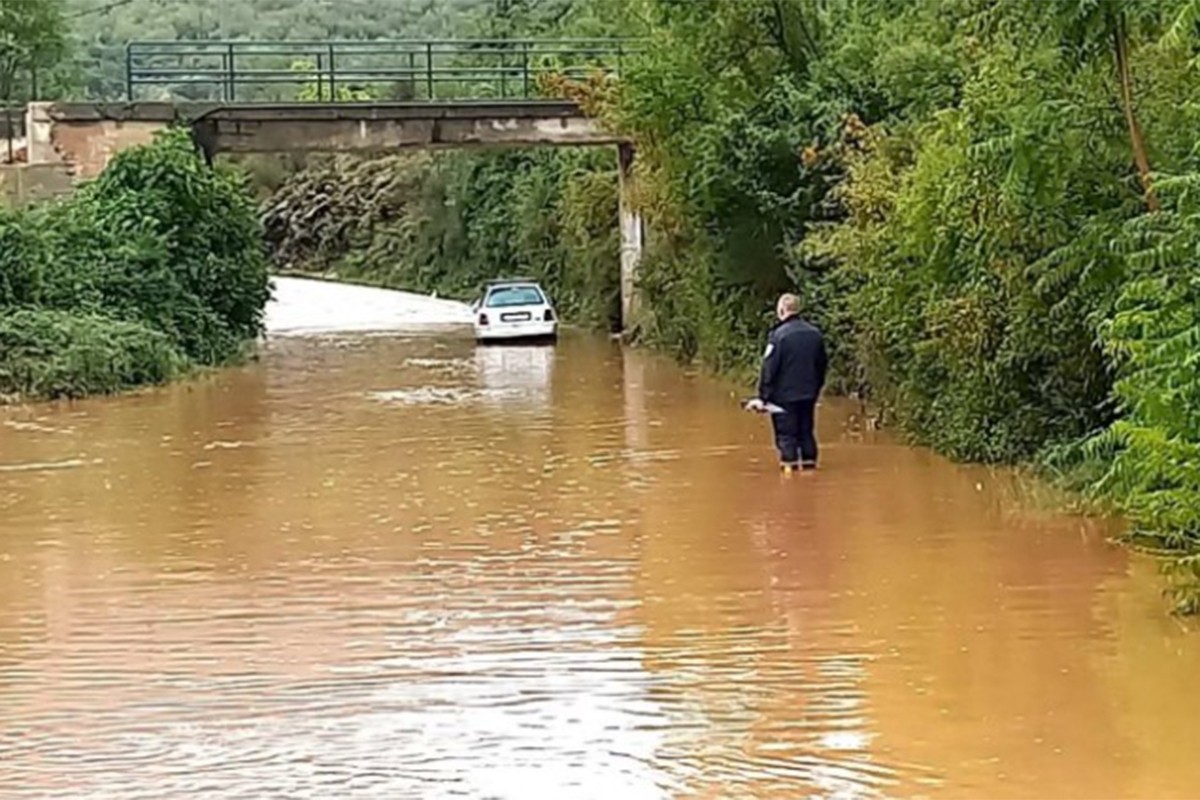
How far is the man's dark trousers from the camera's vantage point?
62.1 feet

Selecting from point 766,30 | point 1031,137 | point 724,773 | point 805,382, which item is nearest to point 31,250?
point 766,30

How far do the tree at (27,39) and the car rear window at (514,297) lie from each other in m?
21.8

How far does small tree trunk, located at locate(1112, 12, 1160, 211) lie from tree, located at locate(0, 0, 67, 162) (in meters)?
49.3

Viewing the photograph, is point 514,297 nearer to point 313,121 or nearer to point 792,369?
point 313,121

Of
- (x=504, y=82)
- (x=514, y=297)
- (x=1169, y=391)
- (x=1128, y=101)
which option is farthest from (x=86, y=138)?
(x=1169, y=391)

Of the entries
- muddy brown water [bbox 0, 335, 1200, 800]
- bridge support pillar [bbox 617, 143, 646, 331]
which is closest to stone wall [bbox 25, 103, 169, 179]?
bridge support pillar [bbox 617, 143, 646, 331]

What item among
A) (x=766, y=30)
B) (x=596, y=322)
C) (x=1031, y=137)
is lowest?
(x=596, y=322)

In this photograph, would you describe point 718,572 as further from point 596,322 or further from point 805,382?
point 596,322

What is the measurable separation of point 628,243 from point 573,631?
1252 inches

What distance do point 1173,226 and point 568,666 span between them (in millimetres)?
4953

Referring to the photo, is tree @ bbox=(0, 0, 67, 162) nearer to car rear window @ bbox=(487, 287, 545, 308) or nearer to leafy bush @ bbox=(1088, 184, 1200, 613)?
car rear window @ bbox=(487, 287, 545, 308)

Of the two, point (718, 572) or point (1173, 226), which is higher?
point (1173, 226)

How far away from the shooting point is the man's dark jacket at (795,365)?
729 inches

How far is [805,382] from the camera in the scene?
60.8 feet
